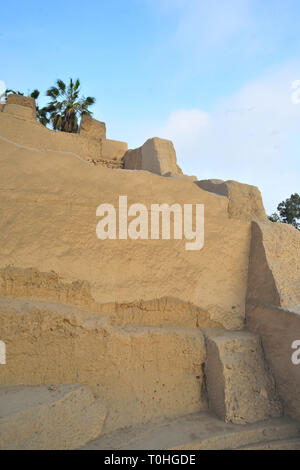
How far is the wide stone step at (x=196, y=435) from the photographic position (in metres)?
2.14

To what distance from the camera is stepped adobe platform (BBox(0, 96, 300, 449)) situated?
86.8 inches

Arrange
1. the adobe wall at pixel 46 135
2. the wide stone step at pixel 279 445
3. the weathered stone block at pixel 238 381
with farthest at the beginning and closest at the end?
1. the adobe wall at pixel 46 135
2. the weathered stone block at pixel 238 381
3. the wide stone step at pixel 279 445

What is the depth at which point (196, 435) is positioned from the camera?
7.48ft

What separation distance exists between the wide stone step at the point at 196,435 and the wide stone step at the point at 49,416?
124mm

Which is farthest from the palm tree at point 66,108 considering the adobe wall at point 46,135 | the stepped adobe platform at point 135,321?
the stepped adobe platform at point 135,321

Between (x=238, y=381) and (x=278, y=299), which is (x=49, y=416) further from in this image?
(x=278, y=299)

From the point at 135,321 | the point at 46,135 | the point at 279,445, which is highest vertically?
the point at 46,135

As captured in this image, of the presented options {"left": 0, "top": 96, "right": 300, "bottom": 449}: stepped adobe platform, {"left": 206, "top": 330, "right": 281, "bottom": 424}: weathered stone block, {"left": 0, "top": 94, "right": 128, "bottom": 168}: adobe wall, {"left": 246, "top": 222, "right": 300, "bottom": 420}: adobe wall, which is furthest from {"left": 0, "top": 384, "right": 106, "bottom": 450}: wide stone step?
{"left": 0, "top": 94, "right": 128, "bottom": 168}: adobe wall

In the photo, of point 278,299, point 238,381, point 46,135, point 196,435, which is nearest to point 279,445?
point 238,381

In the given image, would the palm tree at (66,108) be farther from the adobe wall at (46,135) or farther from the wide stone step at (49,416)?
the wide stone step at (49,416)

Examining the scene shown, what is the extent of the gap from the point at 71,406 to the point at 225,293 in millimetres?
1728

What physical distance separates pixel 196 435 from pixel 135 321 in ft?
3.10

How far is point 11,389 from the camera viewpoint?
6.94 ft
